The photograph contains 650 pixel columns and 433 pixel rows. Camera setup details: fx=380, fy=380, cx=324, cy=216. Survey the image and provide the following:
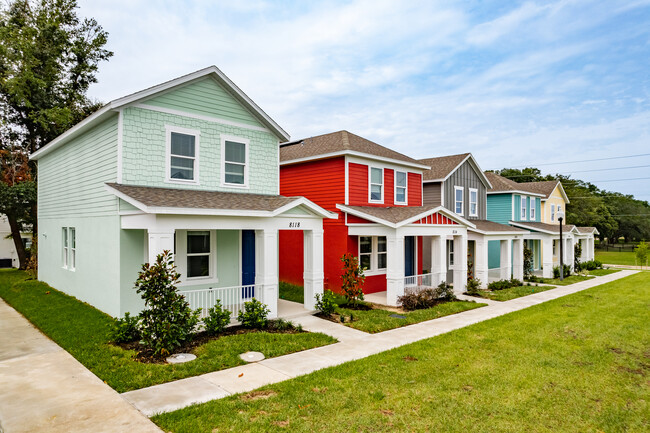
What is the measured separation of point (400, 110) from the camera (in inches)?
1258

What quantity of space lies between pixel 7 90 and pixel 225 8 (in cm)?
1516

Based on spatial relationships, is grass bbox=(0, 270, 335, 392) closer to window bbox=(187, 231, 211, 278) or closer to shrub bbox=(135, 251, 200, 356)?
shrub bbox=(135, 251, 200, 356)

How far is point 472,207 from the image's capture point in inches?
917

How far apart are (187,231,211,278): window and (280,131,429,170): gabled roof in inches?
259

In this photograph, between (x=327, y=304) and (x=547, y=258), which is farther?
(x=547, y=258)

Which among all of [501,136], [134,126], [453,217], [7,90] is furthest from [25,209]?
[501,136]

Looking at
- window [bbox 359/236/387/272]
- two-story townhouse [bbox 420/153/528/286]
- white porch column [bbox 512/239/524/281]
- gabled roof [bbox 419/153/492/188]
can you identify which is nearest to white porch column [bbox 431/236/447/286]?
window [bbox 359/236/387/272]

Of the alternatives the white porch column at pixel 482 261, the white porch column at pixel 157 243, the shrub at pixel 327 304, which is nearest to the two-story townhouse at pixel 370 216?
the white porch column at pixel 482 261

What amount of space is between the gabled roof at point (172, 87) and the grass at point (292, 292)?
6.26 metres

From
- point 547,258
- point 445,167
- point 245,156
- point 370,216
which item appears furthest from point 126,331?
point 547,258

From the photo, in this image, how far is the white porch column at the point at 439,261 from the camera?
51.6 ft

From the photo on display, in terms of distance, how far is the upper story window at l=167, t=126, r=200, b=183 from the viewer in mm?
11391

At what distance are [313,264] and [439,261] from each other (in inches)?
249

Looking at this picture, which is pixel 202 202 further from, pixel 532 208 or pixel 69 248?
pixel 532 208
